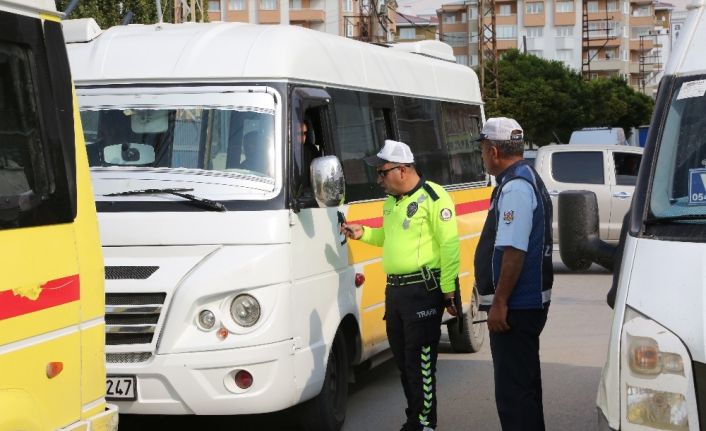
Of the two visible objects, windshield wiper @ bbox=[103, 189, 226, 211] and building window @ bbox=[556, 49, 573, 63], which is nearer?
windshield wiper @ bbox=[103, 189, 226, 211]

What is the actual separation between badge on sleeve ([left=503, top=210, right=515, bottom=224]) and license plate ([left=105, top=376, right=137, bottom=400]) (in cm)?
229

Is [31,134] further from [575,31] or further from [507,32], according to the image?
[507,32]

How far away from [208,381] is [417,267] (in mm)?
1504

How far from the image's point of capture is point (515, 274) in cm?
614

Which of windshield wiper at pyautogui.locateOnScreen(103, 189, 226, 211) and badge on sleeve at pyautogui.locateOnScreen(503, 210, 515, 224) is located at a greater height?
→ windshield wiper at pyautogui.locateOnScreen(103, 189, 226, 211)

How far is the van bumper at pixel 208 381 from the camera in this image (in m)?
6.80

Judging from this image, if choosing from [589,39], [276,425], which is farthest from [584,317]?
[589,39]

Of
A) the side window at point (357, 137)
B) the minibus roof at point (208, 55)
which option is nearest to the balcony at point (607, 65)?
the side window at point (357, 137)

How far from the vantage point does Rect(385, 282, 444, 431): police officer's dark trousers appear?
24.6ft

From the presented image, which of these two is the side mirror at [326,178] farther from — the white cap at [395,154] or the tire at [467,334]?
the tire at [467,334]

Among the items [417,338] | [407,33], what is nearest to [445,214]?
[417,338]

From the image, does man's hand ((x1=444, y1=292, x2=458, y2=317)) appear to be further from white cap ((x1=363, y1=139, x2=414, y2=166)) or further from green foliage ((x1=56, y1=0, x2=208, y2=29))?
green foliage ((x1=56, y1=0, x2=208, y2=29))

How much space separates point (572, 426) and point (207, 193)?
298cm

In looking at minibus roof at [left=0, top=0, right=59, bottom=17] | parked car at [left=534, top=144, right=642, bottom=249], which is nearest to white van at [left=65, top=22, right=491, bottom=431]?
minibus roof at [left=0, top=0, right=59, bottom=17]
